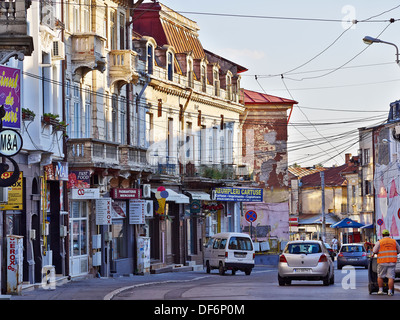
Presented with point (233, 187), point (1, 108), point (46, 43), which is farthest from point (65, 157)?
point (233, 187)

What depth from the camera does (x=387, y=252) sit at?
26766 millimetres

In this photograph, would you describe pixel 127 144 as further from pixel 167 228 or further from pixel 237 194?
pixel 237 194

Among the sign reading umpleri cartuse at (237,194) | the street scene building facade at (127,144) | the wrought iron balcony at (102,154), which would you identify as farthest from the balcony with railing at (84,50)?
the sign reading umpleri cartuse at (237,194)

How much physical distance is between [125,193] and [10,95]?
1608cm

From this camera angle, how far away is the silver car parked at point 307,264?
3228 centimetres

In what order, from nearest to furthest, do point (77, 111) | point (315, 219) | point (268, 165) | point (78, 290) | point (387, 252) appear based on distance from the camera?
point (387, 252) → point (78, 290) → point (77, 111) → point (268, 165) → point (315, 219)

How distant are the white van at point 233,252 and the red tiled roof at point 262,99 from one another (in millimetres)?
22300

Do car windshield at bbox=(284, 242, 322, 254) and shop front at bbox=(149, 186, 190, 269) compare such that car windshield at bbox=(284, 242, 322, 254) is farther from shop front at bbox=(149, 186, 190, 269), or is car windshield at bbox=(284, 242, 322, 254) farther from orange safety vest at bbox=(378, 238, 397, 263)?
shop front at bbox=(149, 186, 190, 269)

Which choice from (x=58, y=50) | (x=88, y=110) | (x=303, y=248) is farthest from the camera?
(x=88, y=110)

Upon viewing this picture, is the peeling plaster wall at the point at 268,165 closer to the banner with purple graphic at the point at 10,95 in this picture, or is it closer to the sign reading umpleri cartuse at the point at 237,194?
the sign reading umpleri cartuse at the point at 237,194

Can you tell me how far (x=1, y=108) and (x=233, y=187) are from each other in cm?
3577

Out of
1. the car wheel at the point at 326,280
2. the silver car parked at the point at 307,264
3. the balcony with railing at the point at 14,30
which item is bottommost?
the car wheel at the point at 326,280

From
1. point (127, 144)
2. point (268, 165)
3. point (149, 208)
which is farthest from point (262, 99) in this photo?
point (127, 144)

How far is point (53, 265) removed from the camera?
35.6 m
